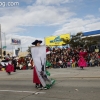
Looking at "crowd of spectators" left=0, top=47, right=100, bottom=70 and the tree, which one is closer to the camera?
"crowd of spectators" left=0, top=47, right=100, bottom=70

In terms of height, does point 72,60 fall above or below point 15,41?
below

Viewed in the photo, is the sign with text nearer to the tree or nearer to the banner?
the banner

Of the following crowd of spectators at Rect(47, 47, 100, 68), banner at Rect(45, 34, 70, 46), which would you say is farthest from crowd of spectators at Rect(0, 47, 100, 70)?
banner at Rect(45, 34, 70, 46)

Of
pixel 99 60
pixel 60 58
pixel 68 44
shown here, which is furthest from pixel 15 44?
pixel 99 60

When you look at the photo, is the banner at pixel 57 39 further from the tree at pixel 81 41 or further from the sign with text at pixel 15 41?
the sign with text at pixel 15 41

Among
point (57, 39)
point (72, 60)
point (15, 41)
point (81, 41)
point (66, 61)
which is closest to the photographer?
point (72, 60)

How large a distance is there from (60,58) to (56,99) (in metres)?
18.5

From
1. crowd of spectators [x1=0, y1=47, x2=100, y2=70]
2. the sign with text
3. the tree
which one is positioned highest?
the sign with text

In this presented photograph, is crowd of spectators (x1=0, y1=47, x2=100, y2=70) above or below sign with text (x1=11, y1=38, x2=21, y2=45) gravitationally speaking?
below

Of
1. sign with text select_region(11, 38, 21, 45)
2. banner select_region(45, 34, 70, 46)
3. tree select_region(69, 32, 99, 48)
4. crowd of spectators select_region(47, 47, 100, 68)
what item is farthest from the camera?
sign with text select_region(11, 38, 21, 45)

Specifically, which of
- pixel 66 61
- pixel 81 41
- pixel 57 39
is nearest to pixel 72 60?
pixel 66 61

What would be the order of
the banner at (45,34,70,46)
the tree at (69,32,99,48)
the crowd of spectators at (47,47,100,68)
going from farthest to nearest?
the banner at (45,34,70,46) → the tree at (69,32,99,48) → the crowd of spectators at (47,47,100,68)

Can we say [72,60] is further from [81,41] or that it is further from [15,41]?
[15,41]

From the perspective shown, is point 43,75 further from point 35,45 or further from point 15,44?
point 15,44
